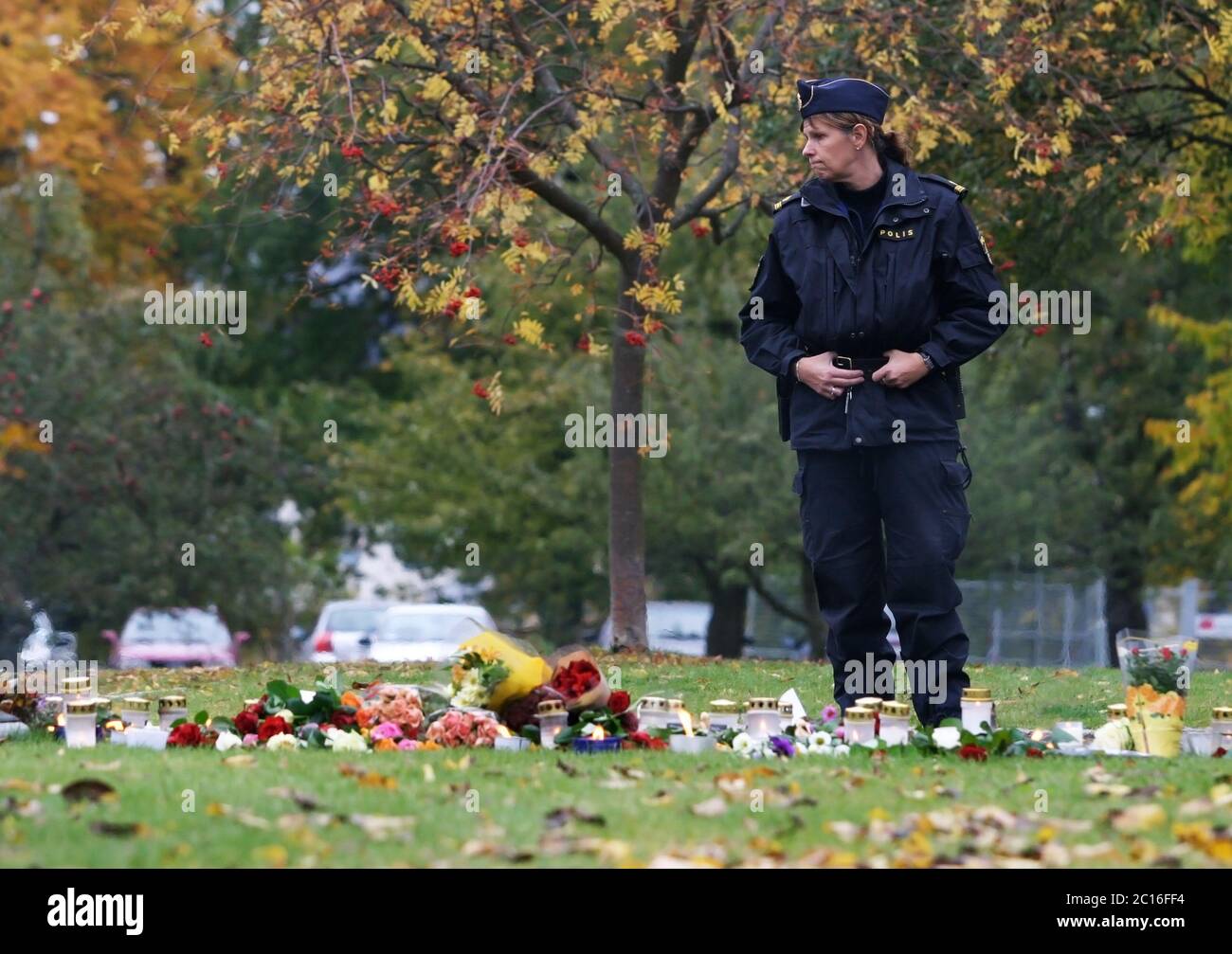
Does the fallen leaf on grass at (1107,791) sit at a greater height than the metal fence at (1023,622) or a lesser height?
greater

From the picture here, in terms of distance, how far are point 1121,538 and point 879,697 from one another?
23.9 meters

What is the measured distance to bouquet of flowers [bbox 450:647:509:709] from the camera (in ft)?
23.2

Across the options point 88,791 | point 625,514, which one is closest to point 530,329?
point 625,514

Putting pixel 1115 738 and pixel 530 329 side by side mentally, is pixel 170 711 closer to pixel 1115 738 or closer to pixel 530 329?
pixel 1115 738

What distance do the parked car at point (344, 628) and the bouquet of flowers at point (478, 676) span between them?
17.5 meters

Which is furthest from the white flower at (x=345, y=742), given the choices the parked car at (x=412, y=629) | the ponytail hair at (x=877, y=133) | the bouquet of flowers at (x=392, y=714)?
the parked car at (x=412, y=629)

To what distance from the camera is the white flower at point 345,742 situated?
6.73 metres

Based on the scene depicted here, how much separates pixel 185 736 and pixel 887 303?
298 cm

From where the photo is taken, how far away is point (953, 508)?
723 centimetres

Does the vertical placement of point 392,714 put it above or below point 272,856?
above

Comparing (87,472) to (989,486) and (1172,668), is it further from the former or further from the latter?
(1172,668)

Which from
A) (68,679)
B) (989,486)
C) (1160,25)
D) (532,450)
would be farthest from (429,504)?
(68,679)

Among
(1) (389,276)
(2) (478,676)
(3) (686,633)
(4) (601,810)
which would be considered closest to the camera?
(4) (601,810)

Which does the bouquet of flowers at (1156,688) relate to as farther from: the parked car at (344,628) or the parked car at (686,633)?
the parked car at (686,633)
